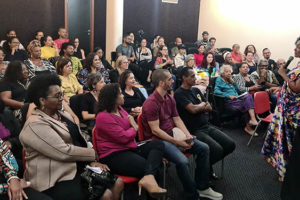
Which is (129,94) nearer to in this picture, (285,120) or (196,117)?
(196,117)

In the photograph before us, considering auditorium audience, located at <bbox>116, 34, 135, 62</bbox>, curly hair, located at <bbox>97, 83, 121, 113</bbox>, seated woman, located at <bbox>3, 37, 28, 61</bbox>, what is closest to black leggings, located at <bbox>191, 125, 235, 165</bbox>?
curly hair, located at <bbox>97, 83, 121, 113</bbox>

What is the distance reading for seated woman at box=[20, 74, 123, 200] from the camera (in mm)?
1779

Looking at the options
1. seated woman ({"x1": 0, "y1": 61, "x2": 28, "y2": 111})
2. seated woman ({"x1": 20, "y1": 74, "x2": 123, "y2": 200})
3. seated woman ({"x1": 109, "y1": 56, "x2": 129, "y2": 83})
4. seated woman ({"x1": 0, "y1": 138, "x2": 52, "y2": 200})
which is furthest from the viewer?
seated woman ({"x1": 109, "y1": 56, "x2": 129, "y2": 83})

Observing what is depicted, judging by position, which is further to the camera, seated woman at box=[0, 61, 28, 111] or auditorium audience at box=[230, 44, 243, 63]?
auditorium audience at box=[230, 44, 243, 63]

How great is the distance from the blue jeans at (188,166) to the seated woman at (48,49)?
3934 mm

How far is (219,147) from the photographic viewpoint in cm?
271

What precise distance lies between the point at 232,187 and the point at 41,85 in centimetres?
203

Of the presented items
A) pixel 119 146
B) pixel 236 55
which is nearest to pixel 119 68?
pixel 119 146

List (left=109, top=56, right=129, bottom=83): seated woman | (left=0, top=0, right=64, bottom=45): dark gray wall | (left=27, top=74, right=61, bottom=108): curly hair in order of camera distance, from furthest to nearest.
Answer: (left=0, top=0, right=64, bottom=45): dark gray wall → (left=109, top=56, right=129, bottom=83): seated woman → (left=27, top=74, right=61, bottom=108): curly hair

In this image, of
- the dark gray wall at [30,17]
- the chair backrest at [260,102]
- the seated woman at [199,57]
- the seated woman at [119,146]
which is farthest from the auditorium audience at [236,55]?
the seated woman at [119,146]

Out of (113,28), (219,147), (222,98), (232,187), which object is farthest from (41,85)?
(113,28)

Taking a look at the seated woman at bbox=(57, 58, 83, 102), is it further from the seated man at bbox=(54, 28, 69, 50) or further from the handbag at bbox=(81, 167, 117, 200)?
the seated man at bbox=(54, 28, 69, 50)

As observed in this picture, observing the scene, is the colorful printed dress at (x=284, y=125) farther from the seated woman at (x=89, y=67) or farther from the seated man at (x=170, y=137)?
the seated woman at (x=89, y=67)

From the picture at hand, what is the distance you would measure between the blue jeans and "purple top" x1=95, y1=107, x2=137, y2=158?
36cm
